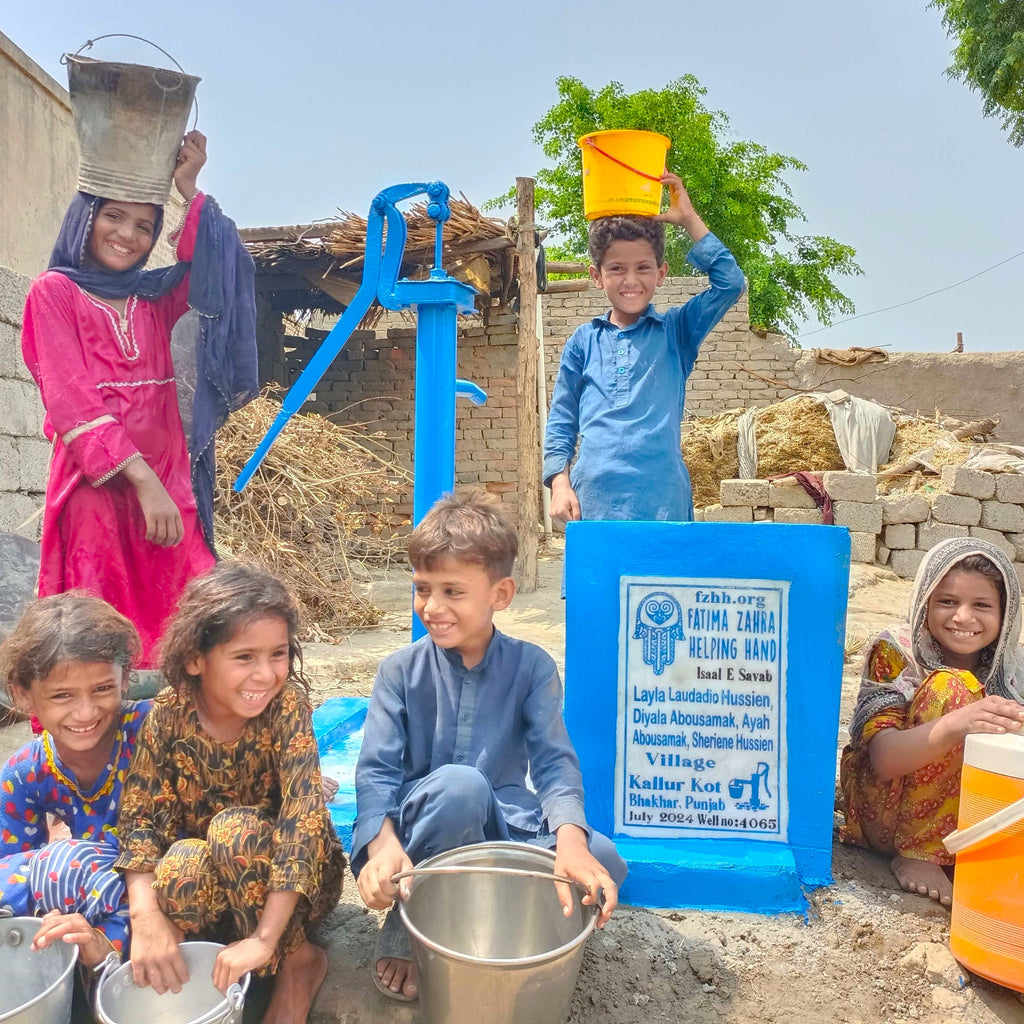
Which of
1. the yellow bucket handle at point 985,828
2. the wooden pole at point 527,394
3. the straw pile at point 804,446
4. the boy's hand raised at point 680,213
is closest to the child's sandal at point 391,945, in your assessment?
the yellow bucket handle at point 985,828

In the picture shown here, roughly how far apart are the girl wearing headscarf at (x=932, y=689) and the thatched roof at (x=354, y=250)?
18.6 feet

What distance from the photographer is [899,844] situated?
213 cm

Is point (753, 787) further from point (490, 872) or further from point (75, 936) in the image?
point (75, 936)

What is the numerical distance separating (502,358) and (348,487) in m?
3.01

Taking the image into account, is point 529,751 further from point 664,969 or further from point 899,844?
point 899,844

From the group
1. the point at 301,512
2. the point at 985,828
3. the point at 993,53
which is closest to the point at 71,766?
the point at 985,828

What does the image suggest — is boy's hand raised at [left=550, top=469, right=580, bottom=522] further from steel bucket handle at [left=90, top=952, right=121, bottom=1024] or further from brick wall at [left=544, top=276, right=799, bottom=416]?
brick wall at [left=544, top=276, right=799, bottom=416]

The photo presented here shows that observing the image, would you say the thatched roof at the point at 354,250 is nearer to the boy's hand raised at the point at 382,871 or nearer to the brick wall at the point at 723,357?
the brick wall at the point at 723,357

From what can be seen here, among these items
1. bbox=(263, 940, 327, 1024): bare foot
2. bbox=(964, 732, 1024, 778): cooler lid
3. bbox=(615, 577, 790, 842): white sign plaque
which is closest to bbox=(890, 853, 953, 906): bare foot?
bbox=(615, 577, 790, 842): white sign plaque

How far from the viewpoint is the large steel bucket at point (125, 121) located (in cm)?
225

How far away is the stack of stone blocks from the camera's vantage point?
316 inches

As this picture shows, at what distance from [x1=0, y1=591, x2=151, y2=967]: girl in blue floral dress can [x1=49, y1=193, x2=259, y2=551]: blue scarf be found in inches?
35.2

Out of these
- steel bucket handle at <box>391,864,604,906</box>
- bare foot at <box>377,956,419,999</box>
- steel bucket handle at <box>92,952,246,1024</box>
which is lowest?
bare foot at <box>377,956,419,999</box>

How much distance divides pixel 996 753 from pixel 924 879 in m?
0.52
